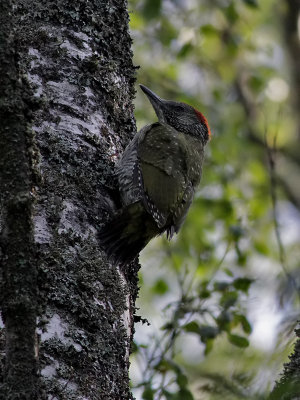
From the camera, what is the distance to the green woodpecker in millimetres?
3465

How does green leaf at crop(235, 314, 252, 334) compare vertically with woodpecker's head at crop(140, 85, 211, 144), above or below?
below

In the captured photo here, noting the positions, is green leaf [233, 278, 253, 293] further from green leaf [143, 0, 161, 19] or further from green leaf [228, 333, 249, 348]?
green leaf [143, 0, 161, 19]

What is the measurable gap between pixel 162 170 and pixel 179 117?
1501 mm

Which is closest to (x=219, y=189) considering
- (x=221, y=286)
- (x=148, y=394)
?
(x=221, y=286)

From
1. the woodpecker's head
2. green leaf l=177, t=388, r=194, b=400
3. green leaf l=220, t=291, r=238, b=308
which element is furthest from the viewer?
the woodpecker's head

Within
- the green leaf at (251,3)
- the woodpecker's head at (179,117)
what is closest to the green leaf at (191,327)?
the woodpecker's head at (179,117)

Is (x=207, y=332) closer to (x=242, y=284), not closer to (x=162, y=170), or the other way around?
(x=242, y=284)

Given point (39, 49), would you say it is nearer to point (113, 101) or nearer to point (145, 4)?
point (113, 101)

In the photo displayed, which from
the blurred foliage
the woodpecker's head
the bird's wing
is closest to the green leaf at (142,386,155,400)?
the blurred foliage

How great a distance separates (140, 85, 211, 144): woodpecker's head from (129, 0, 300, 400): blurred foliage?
0.55 m

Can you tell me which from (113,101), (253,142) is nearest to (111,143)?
(113,101)

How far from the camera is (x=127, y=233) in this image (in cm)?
370

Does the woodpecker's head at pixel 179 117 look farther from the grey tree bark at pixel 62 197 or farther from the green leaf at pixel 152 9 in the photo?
the grey tree bark at pixel 62 197

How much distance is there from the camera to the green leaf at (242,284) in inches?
197
